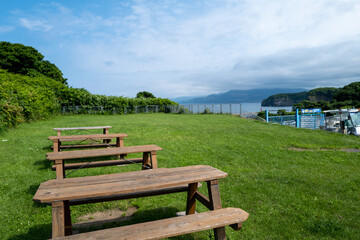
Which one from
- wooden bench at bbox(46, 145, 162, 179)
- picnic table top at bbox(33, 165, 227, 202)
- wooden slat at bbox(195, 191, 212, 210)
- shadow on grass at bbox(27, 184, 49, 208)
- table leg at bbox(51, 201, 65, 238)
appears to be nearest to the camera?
table leg at bbox(51, 201, 65, 238)

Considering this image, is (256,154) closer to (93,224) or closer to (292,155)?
(292,155)

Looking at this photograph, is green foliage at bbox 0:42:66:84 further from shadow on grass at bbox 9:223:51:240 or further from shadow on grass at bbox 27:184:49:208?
shadow on grass at bbox 9:223:51:240

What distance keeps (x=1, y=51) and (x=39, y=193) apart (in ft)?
162

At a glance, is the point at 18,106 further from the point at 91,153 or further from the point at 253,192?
the point at 253,192

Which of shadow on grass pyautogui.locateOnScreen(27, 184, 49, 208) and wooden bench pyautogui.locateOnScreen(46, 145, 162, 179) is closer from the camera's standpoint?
shadow on grass pyautogui.locateOnScreen(27, 184, 49, 208)

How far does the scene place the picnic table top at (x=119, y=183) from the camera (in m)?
2.14

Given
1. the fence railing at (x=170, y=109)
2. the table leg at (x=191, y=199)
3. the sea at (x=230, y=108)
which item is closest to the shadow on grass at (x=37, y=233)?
the table leg at (x=191, y=199)

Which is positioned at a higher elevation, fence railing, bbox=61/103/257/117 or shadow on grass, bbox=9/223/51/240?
fence railing, bbox=61/103/257/117

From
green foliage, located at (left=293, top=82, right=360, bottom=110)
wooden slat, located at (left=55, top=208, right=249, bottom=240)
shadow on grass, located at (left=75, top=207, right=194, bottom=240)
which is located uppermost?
green foliage, located at (left=293, top=82, right=360, bottom=110)

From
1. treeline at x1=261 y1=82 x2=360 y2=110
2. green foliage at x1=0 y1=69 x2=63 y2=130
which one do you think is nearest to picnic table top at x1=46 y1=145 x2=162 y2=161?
green foliage at x1=0 y1=69 x2=63 y2=130

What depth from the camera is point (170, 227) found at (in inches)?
81.7

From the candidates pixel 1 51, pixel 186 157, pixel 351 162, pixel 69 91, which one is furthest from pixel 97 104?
pixel 351 162

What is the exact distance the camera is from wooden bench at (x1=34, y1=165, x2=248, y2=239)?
205 cm

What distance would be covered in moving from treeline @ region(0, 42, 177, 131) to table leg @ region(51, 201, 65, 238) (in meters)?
9.65
